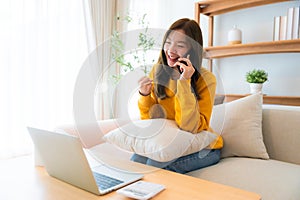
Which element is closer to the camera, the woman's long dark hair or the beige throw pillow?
the beige throw pillow

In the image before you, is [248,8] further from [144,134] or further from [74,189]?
[74,189]

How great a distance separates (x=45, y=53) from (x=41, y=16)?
0.31 m

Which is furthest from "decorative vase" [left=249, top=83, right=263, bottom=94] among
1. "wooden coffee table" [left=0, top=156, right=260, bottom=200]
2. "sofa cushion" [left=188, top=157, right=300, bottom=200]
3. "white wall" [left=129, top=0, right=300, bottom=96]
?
"wooden coffee table" [left=0, top=156, right=260, bottom=200]

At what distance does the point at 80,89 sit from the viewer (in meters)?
1.04

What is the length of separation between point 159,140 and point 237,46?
56.0 inches

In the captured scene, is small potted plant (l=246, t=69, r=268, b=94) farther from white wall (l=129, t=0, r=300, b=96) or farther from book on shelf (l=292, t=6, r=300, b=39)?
book on shelf (l=292, t=6, r=300, b=39)

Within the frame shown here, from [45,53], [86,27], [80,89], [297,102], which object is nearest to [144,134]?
[80,89]

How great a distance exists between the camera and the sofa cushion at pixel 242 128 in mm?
1175

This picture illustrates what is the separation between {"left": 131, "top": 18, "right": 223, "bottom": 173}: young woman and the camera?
3.23 feet

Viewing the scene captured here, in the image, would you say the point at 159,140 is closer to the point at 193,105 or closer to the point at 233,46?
the point at 193,105

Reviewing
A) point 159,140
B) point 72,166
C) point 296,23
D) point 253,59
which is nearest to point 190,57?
point 159,140

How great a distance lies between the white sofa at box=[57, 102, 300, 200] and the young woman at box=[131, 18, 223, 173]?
0.07 m

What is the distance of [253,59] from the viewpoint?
214cm

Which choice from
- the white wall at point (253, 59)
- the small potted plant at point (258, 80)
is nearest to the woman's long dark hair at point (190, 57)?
the white wall at point (253, 59)
